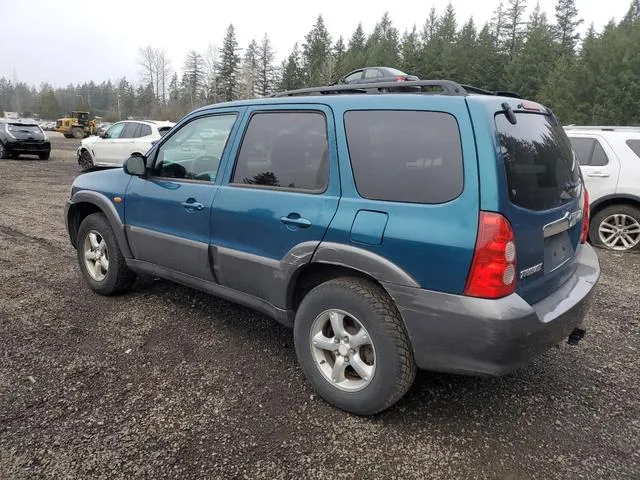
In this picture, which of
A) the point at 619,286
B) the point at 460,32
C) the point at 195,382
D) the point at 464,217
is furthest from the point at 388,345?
the point at 460,32

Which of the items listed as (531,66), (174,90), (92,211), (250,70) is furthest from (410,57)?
(92,211)

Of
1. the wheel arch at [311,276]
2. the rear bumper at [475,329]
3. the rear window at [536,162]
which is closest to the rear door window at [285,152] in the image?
the wheel arch at [311,276]

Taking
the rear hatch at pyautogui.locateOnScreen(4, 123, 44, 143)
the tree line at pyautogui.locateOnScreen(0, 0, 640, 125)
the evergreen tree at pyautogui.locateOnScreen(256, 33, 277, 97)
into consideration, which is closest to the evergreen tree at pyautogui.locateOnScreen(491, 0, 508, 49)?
the tree line at pyautogui.locateOnScreen(0, 0, 640, 125)

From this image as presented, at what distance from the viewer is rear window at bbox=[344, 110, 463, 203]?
235 cm

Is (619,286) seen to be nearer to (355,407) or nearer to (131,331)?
(355,407)

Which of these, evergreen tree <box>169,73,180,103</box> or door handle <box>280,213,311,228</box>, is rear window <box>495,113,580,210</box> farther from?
evergreen tree <box>169,73,180,103</box>

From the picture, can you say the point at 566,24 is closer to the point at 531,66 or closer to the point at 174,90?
the point at 531,66

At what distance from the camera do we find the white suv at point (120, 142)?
526 inches

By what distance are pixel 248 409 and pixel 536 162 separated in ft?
6.89

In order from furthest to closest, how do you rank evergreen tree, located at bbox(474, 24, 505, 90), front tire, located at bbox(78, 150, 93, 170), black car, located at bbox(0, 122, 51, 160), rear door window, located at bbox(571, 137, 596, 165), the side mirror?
evergreen tree, located at bbox(474, 24, 505, 90) → black car, located at bbox(0, 122, 51, 160) → front tire, located at bbox(78, 150, 93, 170) → rear door window, located at bbox(571, 137, 596, 165) → the side mirror

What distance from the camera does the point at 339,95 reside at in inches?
114

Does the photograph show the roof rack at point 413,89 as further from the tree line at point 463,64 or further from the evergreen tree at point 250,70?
the evergreen tree at point 250,70

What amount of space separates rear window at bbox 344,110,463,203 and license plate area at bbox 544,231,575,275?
0.70m

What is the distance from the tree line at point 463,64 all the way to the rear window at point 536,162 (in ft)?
127
